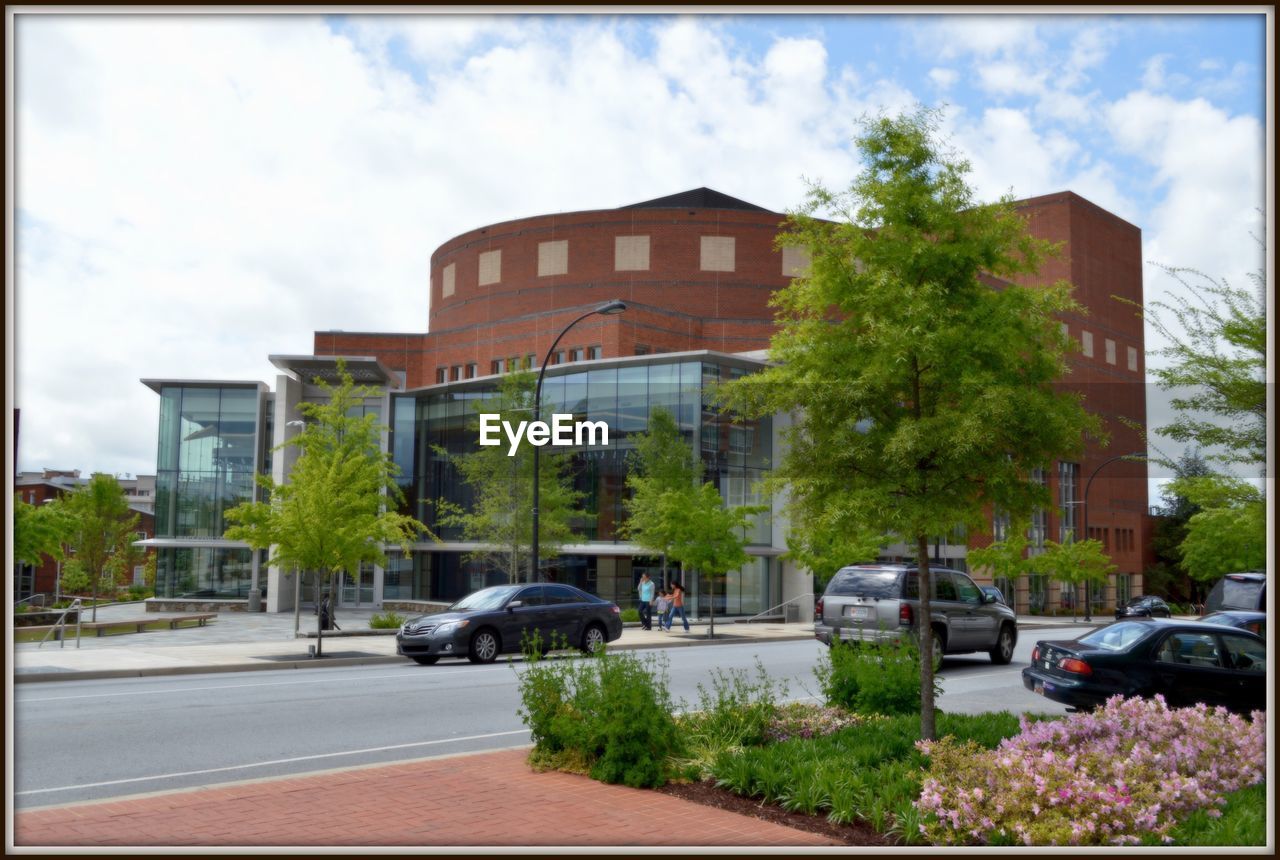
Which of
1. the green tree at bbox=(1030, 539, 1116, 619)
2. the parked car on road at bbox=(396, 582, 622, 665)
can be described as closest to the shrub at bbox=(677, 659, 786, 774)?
the parked car on road at bbox=(396, 582, 622, 665)

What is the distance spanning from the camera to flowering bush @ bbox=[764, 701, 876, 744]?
9695 millimetres

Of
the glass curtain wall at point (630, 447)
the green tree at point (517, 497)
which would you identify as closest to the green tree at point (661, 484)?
the glass curtain wall at point (630, 447)

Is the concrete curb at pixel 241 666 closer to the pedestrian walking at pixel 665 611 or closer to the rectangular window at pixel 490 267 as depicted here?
the pedestrian walking at pixel 665 611

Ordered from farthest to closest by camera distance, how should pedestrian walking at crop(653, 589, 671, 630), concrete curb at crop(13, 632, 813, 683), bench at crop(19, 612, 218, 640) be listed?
pedestrian walking at crop(653, 589, 671, 630) < bench at crop(19, 612, 218, 640) < concrete curb at crop(13, 632, 813, 683)

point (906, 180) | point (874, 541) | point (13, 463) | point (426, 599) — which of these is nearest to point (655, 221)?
point (426, 599)

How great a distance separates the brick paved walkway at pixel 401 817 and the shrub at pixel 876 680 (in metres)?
3.61

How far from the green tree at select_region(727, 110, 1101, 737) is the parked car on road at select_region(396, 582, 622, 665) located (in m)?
12.1

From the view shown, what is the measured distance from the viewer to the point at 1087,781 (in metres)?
6.51

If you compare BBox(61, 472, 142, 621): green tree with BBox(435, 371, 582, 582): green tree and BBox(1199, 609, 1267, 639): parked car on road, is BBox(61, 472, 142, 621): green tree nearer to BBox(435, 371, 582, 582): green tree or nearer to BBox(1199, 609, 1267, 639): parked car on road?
BBox(435, 371, 582, 582): green tree

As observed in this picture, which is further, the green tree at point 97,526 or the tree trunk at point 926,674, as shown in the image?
the green tree at point 97,526

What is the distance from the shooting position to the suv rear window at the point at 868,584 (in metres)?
19.3

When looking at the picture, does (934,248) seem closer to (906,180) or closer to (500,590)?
(906,180)

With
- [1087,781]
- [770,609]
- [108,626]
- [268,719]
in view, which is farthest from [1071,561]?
[1087,781]

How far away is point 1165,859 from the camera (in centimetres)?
534
